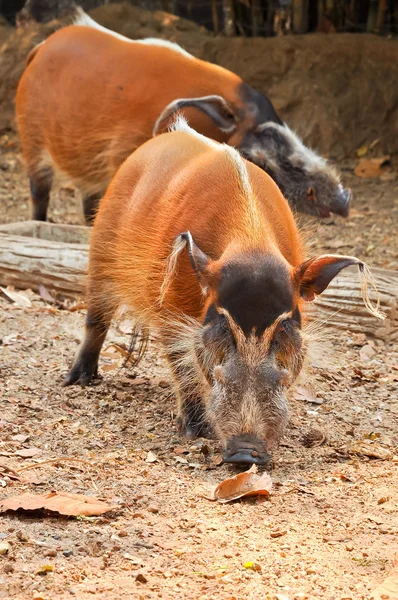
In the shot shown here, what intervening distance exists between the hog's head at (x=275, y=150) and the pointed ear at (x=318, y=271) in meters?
3.16

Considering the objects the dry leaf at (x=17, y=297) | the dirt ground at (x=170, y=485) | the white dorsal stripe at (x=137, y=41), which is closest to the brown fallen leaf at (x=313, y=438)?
the dirt ground at (x=170, y=485)

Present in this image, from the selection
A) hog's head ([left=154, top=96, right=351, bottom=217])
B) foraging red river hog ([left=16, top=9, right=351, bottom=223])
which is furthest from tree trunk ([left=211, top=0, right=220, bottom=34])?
hog's head ([left=154, top=96, right=351, bottom=217])

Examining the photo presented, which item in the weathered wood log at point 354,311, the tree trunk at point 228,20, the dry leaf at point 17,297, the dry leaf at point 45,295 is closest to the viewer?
the weathered wood log at point 354,311

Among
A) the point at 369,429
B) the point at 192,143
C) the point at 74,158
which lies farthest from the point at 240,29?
the point at 369,429

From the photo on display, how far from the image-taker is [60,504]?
311 centimetres

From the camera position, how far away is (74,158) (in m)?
7.74

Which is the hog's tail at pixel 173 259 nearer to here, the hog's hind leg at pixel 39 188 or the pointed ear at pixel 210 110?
the pointed ear at pixel 210 110

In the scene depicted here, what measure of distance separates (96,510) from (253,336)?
967 mm

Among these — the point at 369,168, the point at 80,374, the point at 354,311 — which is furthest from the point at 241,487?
the point at 369,168

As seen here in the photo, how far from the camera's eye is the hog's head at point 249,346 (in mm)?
3689

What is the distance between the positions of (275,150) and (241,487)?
4374 mm

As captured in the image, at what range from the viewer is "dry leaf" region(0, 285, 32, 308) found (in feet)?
19.9

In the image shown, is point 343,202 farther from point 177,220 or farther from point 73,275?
point 177,220

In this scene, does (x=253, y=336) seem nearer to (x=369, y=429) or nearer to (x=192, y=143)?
(x=369, y=429)
